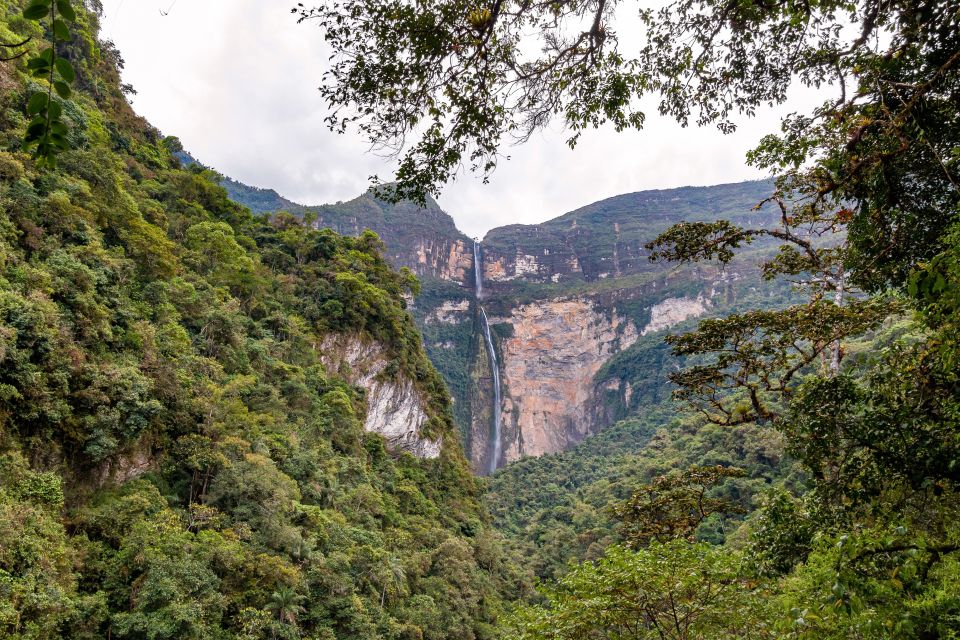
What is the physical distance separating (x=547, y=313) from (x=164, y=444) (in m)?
Result: 75.9

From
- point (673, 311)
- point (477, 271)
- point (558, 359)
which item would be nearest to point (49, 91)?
point (673, 311)

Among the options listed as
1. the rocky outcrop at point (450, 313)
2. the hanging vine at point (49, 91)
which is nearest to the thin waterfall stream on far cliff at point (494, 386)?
the rocky outcrop at point (450, 313)

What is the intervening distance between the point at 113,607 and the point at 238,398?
658cm

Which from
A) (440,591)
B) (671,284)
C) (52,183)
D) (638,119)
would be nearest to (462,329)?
(671,284)

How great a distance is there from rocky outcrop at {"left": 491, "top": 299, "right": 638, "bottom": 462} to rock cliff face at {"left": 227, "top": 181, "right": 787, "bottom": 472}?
6.4 inches

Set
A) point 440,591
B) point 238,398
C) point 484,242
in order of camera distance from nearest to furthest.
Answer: point 238,398, point 440,591, point 484,242

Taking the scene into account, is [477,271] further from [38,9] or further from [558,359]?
[38,9]

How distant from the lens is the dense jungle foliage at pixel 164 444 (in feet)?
26.3

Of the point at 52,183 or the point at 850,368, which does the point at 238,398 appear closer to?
the point at 52,183

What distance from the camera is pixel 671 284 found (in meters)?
81.6

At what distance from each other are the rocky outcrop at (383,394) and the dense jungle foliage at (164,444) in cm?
198

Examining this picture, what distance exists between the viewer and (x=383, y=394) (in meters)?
26.0

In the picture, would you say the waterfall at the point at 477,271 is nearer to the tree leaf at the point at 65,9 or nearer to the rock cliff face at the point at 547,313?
the rock cliff face at the point at 547,313

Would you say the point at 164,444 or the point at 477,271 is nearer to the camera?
the point at 164,444
